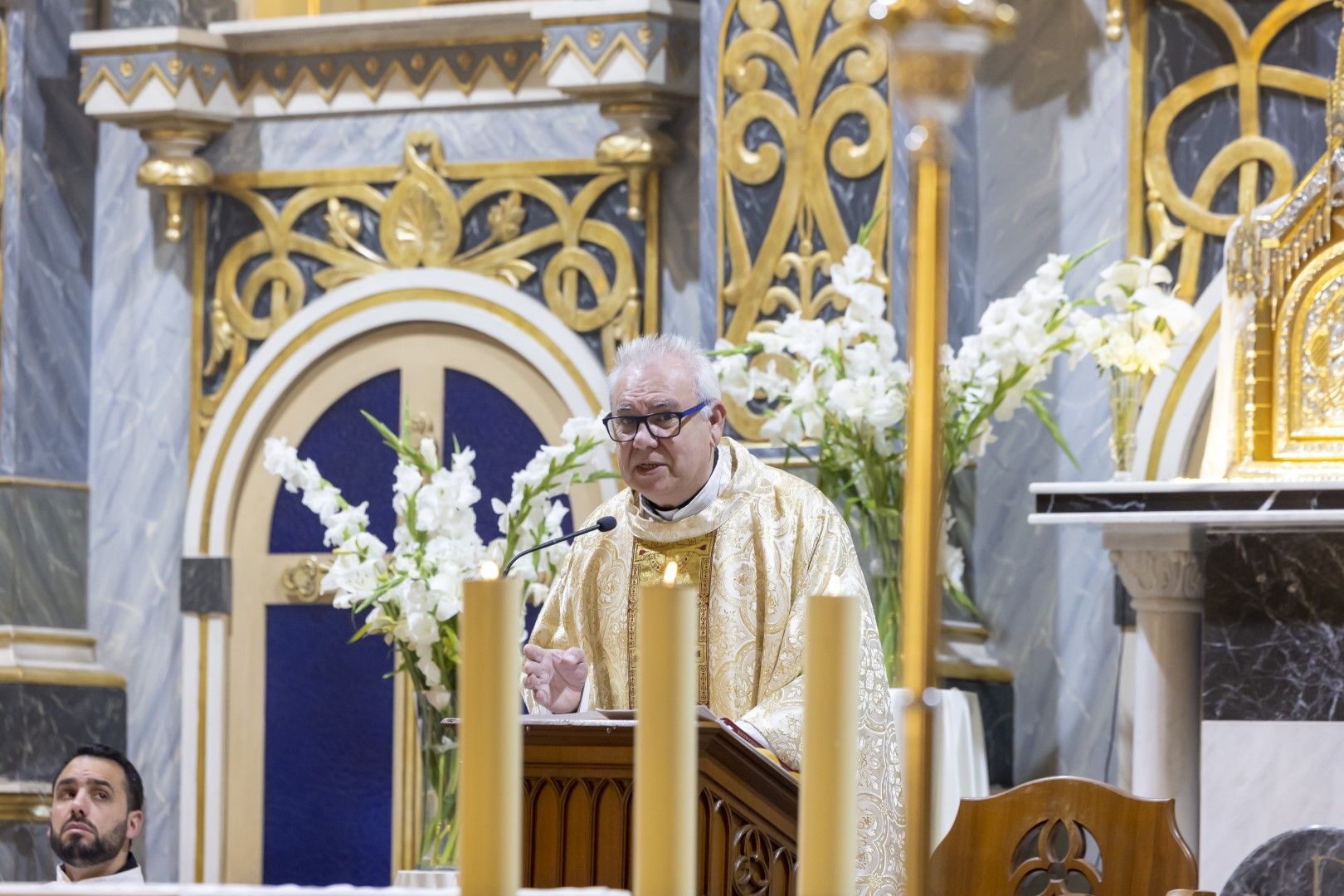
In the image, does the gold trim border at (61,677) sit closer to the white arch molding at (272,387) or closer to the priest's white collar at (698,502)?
the white arch molding at (272,387)

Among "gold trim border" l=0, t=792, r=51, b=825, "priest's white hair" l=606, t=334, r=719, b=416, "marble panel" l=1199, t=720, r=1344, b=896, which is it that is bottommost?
"gold trim border" l=0, t=792, r=51, b=825

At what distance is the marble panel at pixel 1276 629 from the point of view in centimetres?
548

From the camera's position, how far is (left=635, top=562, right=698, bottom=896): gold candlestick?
1379 mm

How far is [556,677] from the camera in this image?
4.51 m

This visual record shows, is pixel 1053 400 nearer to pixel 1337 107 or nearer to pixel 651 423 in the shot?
pixel 1337 107

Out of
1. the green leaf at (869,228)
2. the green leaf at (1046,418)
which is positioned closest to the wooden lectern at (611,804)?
the green leaf at (1046,418)

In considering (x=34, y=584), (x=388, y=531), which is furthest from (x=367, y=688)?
(x=34, y=584)

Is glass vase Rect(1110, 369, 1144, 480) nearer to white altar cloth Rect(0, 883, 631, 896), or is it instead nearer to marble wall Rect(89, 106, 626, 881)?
marble wall Rect(89, 106, 626, 881)

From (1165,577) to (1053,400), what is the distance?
1047mm

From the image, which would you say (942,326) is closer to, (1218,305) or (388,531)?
(1218,305)

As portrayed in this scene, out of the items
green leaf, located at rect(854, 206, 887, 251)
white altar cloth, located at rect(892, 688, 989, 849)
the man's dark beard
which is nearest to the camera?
the man's dark beard

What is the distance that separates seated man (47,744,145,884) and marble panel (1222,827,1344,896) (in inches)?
108

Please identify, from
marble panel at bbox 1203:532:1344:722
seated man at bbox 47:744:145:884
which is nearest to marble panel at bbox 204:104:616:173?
marble panel at bbox 1203:532:1344:722

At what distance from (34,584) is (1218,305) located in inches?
167
